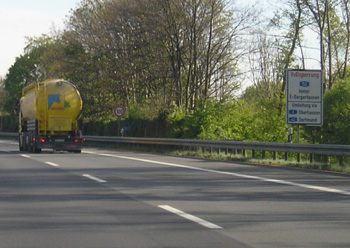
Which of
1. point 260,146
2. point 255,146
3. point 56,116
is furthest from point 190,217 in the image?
point 56,116

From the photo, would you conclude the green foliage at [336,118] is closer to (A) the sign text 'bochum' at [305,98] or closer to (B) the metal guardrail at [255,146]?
(B) the metal guardrail at [255,146]

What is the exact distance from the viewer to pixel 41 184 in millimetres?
15047

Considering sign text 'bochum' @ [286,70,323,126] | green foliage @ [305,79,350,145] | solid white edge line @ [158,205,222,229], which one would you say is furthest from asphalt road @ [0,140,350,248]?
green foliage @ [305,79,350,145]

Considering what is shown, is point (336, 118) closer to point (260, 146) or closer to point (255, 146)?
point (255, 146)

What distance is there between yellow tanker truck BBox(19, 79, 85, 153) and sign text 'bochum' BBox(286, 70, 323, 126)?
12.4 m

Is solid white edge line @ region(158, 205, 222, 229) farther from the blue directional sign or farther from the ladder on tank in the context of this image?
the ladder on tank

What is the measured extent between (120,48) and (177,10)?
23.1 ft

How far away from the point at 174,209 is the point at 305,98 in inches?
521

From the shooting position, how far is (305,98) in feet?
75.2

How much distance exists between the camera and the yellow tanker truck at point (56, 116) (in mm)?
31078

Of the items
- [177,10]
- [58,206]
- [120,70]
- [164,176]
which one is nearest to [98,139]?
[120,70]

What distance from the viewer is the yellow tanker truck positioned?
31078 mm

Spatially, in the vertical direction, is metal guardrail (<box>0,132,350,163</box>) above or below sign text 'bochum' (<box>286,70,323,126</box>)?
below

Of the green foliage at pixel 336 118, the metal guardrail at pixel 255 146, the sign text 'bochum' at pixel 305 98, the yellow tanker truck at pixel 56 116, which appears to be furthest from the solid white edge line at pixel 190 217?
the yellow tanker truck at pixel 56 116
